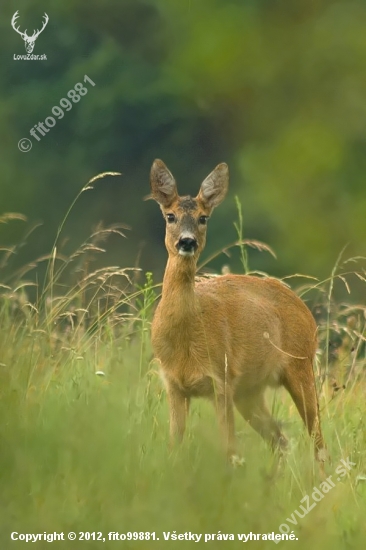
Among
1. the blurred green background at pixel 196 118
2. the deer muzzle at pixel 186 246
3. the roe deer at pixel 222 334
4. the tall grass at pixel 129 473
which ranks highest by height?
the blurred green background at pixel 196 118

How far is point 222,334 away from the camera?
232 inches

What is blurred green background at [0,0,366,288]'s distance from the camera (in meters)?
12.3

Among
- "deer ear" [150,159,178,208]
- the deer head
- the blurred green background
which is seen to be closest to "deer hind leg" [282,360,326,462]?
the deer head

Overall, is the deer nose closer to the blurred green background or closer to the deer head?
the deer head

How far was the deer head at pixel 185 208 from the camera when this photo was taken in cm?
573

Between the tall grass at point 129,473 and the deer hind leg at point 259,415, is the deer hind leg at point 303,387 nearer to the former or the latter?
the deer hind leg at point 259,415

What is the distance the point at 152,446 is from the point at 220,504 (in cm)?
60

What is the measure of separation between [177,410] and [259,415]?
2.46 feet

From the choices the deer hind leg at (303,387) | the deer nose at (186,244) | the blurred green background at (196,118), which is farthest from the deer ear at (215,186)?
the blurred green background at (196,118)

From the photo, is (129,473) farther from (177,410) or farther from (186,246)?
(186,246)

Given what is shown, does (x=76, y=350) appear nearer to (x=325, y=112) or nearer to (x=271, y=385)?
(x=271, y=385)

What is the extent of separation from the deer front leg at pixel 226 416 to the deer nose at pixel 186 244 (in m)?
0.64

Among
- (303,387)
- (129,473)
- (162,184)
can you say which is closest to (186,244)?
(162,184)

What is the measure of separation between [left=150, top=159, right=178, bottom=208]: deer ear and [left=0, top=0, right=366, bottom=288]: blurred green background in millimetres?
4987
